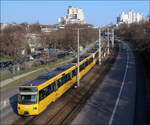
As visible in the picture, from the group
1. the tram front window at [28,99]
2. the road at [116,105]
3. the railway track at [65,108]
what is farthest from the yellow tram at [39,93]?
the road at [116,105]

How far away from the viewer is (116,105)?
16.5 m

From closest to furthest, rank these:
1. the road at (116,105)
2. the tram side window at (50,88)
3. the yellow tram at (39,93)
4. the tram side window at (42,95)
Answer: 1. the yellow tram at (39,93)
2. the road at (116,105)
3. the tram side window at (42,95)
4. the tram side window at (50,88)

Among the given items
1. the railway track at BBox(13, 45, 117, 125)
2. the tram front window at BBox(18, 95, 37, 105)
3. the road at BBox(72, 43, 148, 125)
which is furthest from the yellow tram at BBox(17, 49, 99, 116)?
the road at BBox(72, 43, 148, 125)

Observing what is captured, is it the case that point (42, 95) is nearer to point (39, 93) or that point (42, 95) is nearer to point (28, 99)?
point (39, 93)

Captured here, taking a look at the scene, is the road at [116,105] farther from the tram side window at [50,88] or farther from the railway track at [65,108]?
the tram side window at [50,88]

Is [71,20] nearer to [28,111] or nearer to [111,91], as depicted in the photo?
[111,91]

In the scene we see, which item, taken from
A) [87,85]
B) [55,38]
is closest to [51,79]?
[87,85]

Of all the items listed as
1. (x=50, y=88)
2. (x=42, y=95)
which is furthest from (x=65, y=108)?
(x=42, y=95)

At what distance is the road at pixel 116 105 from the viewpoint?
13500 mm

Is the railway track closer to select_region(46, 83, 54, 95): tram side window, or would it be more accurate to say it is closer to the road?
the road

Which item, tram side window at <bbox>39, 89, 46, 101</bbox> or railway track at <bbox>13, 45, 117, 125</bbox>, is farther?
tram side window at <bbox>39, 89, 46, 101</bbox>

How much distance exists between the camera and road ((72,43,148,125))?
1350 cm

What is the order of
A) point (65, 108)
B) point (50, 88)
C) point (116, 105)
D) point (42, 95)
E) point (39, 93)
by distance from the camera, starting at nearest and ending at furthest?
point (39, 93) → point (42, 95) → point (50, 88) → point (65, 108) → point (116, 105)

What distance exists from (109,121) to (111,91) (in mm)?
7572
